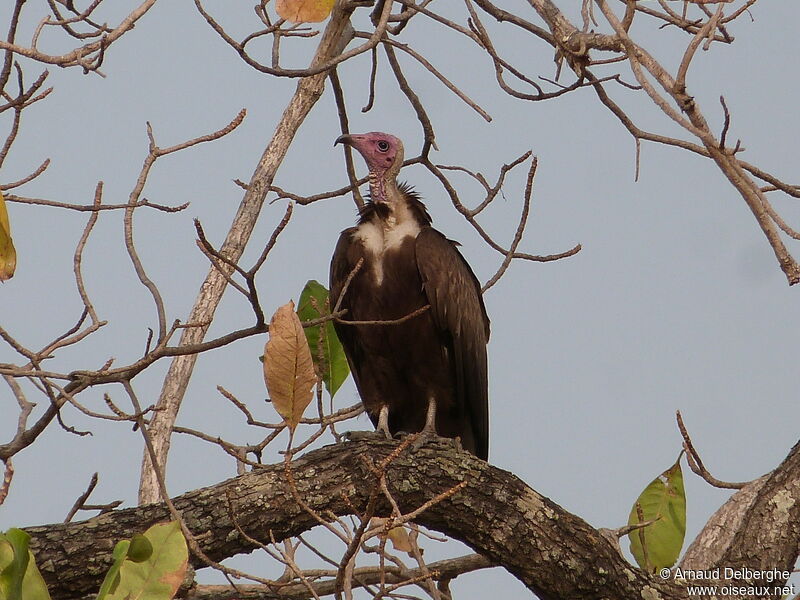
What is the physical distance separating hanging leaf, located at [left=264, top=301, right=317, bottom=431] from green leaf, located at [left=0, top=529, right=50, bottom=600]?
880 millimetres

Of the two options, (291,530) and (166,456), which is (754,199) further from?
Answer: (166,456)

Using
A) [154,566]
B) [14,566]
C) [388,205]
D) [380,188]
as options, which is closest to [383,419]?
[388,205]

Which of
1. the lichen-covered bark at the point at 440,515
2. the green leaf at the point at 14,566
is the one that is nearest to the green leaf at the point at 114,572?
the green leaf at the point at 14,566

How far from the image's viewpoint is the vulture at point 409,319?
482 cm

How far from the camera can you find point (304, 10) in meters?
3.43

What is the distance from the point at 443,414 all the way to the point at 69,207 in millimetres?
2290

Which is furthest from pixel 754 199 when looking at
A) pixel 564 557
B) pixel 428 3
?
pixel 428 3

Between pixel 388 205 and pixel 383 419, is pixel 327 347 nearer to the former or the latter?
pixel 383 419

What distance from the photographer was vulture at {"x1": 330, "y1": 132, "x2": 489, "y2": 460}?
4.82 m

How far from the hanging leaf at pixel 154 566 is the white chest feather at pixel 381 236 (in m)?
2.43

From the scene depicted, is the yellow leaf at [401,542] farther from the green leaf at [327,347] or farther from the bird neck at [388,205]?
the bird neck at [388,205]

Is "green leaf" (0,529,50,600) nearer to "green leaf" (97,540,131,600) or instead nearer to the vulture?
"green leaf" (97,540,131,600)

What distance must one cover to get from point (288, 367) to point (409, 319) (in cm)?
171

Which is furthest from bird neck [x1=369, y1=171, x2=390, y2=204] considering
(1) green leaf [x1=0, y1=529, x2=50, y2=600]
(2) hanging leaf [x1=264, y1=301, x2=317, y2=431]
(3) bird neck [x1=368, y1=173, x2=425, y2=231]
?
(1) green leaf [x1=0, y1=529, x2=50, y2=600]
